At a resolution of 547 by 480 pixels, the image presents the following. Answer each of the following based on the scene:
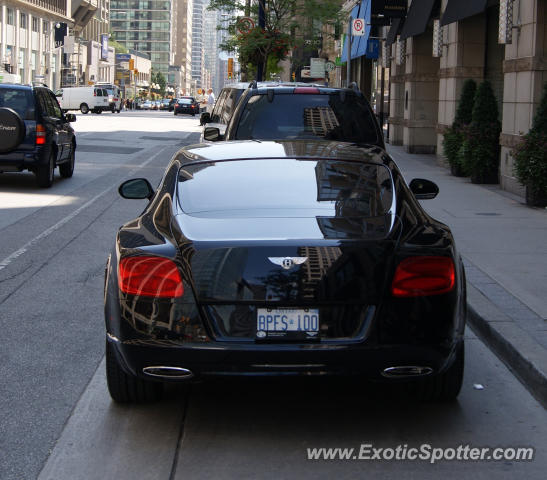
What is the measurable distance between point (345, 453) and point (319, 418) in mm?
516

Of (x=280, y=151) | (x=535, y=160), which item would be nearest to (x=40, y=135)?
(x=535, y=160)

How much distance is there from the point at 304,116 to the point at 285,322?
5.95 m

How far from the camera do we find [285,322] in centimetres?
455

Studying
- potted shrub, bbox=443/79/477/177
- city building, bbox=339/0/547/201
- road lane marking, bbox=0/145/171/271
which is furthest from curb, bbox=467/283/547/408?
potted shrub, bbox=443/79/477/177

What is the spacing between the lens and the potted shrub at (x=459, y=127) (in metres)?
20.0

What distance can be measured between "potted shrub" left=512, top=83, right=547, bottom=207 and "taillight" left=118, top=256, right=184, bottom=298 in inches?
406

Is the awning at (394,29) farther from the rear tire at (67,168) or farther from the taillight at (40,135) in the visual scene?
the taillight at (40,135)

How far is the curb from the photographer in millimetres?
5652

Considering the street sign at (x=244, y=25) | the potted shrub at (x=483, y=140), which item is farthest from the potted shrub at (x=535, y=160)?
the street sign at (x=244, y=25)

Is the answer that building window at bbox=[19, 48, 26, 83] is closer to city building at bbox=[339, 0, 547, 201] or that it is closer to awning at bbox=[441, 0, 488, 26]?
city building at bbox=[339, 0, 547, 201]

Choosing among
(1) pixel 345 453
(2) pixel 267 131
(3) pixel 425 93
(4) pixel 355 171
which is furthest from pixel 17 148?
(3) pixel 425 93

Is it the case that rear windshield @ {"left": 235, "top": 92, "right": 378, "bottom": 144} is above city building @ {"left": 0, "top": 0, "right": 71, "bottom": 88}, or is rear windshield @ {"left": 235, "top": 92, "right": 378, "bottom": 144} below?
below

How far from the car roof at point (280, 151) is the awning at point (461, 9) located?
12.9m

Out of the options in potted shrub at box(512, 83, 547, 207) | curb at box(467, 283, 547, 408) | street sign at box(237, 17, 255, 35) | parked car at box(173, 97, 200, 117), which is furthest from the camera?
parked car at box(173, 97, 200, 117)
